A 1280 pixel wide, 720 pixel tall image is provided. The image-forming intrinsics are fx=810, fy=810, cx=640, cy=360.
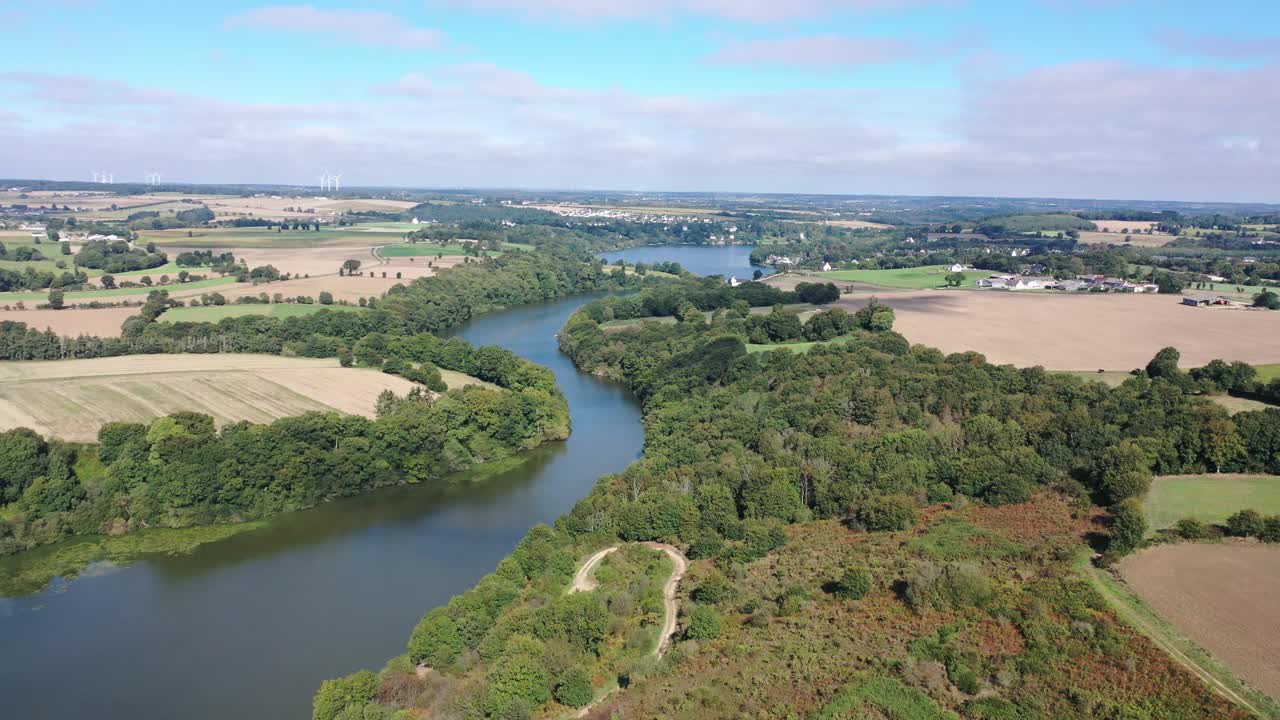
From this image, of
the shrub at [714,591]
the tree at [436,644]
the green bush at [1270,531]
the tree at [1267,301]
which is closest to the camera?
the tree at [436,644]

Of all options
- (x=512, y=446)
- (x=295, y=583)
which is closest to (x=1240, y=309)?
(x=512, y=446)

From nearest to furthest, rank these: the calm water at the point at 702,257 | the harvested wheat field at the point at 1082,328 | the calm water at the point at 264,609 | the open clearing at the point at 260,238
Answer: the calm water at the point at 264,609
the harvested wheat field at the point at 1082,328
the open clearing at the point at 260,238
the calm water at the point at 702,257

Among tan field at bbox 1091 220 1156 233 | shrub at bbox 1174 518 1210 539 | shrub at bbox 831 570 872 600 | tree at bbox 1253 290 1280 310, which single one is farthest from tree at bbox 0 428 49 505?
tan field at bbox 1091 220 1156 233

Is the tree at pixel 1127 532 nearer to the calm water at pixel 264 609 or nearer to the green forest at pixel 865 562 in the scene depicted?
the green forest at pixel 865 562

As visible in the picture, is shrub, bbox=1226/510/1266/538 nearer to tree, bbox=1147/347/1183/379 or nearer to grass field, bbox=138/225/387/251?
tree, bbox=1147/347/1183/379

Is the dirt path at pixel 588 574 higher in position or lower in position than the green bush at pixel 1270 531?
lower

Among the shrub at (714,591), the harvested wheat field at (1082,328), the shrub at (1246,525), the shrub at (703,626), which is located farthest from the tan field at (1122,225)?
the shrub at (703,626)

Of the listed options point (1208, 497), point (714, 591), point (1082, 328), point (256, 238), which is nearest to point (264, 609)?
point (714, 591)
